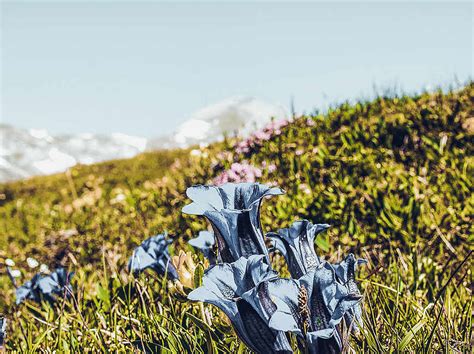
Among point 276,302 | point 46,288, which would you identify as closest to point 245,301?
point 276,302

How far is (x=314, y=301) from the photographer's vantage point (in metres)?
1.30

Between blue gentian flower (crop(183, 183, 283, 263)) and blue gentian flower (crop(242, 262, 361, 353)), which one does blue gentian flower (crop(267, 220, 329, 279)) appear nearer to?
blue gentian flower (crop(183, 183, 283, 263))

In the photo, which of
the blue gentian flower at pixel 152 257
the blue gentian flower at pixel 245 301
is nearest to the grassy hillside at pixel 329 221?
the blue gentian flower at pixel 152 257

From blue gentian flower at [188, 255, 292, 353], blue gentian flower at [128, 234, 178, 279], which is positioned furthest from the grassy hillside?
blue gentian flower at [188, 255, 292, 353]

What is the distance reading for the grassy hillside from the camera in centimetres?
229

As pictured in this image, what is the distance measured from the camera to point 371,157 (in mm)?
4336

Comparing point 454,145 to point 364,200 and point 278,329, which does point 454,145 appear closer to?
point 364,200

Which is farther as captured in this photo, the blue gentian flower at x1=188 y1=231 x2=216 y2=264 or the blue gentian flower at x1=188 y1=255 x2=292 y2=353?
the blue gentian flower at x1=188 y1=231 x2=216 y2=264

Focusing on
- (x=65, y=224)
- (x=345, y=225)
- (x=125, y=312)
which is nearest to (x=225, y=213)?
(x=125, y=312)

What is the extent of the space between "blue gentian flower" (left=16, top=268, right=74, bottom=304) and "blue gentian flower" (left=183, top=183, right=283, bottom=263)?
1.68 m

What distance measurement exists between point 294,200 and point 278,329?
2.83m

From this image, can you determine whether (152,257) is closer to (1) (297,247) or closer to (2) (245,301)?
(1) (297,247)

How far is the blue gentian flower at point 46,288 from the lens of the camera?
113 inches

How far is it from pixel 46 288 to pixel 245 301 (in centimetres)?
196
